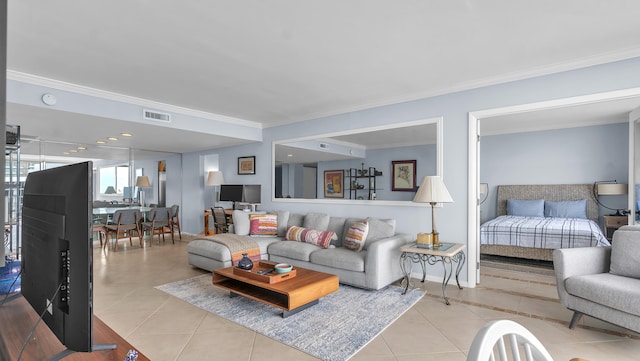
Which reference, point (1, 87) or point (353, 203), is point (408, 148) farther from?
point (1, 87)

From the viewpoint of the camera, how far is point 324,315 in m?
3.11

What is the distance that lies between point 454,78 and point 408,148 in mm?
1972

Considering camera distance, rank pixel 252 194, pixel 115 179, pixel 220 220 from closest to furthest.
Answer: pixel 252 194 < pixel 220 220 < pixel 115 179

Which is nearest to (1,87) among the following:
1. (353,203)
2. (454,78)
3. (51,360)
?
(51,360)

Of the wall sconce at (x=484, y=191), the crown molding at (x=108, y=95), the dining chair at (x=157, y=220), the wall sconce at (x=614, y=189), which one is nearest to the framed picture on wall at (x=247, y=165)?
the crown molding at (x=108, y=95)

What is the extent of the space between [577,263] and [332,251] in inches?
96.8

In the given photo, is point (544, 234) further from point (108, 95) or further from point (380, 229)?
point (108, 95)

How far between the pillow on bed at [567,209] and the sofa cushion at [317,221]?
4566 mm

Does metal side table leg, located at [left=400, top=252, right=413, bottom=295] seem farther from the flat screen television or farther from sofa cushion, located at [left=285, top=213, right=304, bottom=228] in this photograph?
the flat screen television

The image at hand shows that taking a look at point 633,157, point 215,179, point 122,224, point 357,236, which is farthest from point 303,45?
point 122,224

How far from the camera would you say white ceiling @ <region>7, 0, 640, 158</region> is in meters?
2.42

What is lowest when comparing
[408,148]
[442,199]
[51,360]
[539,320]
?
[539,320]

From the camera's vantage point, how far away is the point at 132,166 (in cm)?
776

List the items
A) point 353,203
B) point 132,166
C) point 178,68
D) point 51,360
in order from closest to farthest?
1. point 51,360
2. point 178,68
3. point 353,203
4. point 132,166
